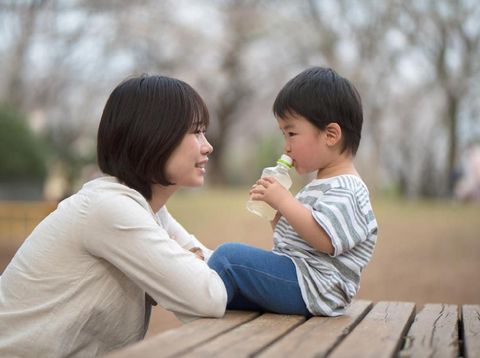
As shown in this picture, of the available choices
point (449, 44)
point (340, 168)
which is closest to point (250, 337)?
point (340, 168)

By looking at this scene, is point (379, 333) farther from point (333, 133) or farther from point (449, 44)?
point (449, 44)

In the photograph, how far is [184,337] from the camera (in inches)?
73.4

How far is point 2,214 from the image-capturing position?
748 centimetres

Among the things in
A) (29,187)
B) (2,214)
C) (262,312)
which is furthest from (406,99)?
(262,312)

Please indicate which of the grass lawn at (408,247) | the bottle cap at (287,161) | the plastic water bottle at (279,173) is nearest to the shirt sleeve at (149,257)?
the plastic water bottle at (279,173)

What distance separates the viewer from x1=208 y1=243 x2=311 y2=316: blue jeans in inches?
91.7

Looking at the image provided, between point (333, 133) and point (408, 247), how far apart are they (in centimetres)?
698

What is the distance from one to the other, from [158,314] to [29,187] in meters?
4.17

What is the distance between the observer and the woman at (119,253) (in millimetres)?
2145

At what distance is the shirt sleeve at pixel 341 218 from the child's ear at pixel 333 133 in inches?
7.2

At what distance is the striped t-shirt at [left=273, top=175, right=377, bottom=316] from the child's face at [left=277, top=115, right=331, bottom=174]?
0.29 feet

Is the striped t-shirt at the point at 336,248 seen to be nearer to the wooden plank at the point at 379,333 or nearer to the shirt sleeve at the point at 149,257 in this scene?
the wooden plank at the point at 379,333

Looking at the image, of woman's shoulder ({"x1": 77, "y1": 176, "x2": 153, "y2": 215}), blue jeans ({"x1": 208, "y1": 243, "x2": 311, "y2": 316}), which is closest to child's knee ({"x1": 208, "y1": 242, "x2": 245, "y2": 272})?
blue jeans ({"x1": 208, "y1": 243, "x2": 311, "y2": 316})

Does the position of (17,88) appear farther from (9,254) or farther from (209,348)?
(209,348)
